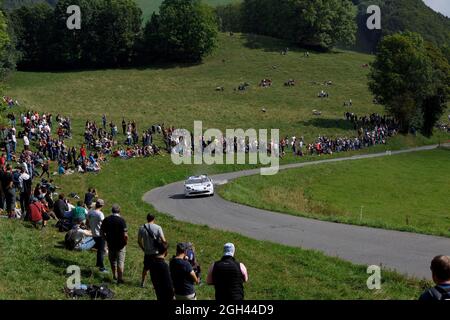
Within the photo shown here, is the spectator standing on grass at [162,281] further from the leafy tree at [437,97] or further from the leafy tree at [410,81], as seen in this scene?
the leafy tree at [437,97]

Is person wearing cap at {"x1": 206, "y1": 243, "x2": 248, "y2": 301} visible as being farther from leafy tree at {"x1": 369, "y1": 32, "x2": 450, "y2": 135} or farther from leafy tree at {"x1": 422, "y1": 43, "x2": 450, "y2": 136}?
leafy tree at {"x1": 422, "y1": 43, "x2": 450, "y2": 136}

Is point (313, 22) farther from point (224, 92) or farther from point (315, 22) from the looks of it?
point (224, 92)

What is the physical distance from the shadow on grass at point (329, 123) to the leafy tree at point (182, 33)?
39653mm

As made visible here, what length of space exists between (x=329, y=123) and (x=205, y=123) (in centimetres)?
1583

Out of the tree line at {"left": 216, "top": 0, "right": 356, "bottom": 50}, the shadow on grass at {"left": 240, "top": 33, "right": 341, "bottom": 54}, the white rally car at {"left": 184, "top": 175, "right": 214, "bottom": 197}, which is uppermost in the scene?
the tree line at {"left": 216, "top": 0, "right": 356, "bottom": 50}

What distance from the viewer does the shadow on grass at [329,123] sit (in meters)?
67.8

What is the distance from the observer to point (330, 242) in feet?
70.2

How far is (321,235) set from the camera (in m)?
22.8

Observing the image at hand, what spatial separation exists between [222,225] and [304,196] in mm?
13607

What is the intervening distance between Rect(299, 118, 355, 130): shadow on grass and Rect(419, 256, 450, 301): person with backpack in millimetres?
60868

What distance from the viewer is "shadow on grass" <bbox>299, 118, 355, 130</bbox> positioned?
2670 inches

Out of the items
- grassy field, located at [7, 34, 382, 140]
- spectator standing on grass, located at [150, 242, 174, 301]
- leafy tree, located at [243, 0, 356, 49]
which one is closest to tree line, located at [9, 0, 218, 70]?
grassy field, located at [7, 34, 382, 140]
